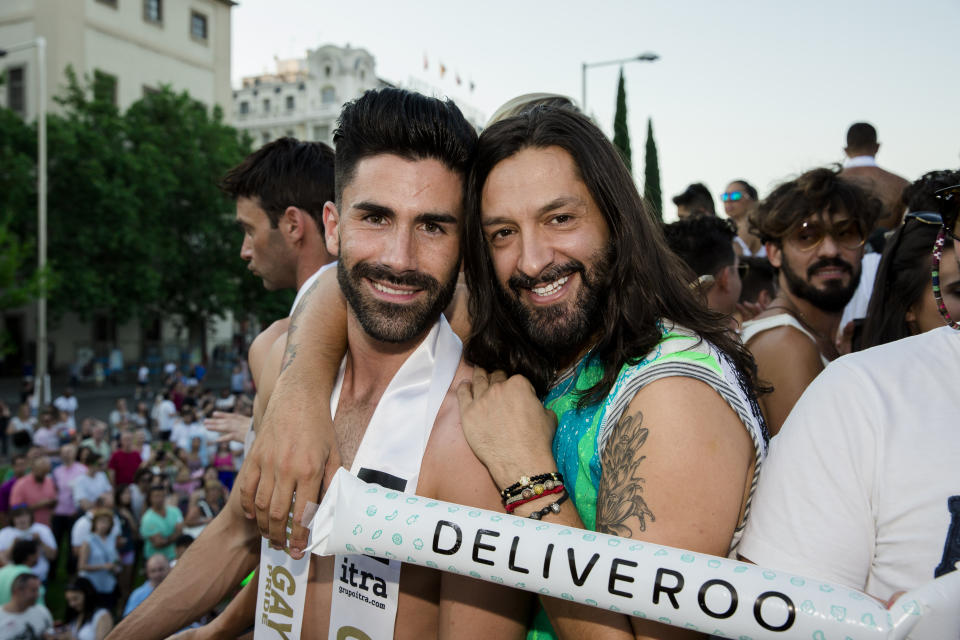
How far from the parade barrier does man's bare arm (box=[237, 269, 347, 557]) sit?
1.30ft

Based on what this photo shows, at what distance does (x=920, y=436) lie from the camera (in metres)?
1.36

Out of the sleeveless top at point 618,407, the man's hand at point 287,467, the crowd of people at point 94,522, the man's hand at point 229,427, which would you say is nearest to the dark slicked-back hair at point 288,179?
the man's hand at point 229,427

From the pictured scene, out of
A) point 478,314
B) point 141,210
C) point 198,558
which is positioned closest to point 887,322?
point 478,314

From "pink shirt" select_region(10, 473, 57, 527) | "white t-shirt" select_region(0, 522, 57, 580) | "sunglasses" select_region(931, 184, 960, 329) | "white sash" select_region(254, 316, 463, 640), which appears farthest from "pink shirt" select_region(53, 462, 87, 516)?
"sunglasses" select_region(931, 184, 960, 329)

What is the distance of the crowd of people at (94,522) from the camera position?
22.2 feet

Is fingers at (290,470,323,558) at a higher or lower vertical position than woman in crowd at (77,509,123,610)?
higher

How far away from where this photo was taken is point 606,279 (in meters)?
2.20

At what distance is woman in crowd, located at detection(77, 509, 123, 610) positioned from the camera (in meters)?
7.77

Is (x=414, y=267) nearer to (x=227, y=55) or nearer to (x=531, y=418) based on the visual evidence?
(x=531, y=418)

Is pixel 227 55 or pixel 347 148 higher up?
pixel 227 55

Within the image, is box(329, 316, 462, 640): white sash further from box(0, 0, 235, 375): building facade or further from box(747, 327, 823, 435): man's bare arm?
box(0, 0, 235, 375): building facade

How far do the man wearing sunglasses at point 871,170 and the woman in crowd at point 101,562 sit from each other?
8457 millimetres

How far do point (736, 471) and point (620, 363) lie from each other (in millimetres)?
434

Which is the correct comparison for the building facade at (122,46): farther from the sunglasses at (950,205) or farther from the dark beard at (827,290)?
the sunglasses at (950,205)
